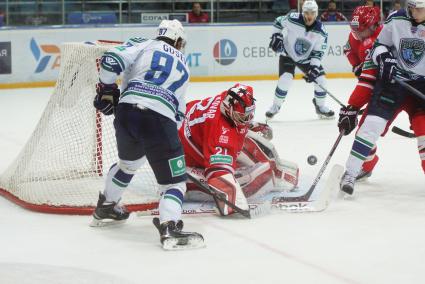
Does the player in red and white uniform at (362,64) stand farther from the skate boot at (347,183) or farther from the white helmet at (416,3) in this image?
the white helmet at (416,3)

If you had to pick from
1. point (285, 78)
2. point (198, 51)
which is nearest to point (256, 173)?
point (285, 78)

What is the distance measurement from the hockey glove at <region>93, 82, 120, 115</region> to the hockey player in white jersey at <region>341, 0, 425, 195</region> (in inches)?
57.7

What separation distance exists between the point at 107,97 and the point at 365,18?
7.79ft

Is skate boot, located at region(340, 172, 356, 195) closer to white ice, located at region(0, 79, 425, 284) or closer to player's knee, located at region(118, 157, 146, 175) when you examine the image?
white ice, located at region(0, 79, 425, 284)

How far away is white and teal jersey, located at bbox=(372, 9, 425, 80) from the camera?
Answer: 4.95 m

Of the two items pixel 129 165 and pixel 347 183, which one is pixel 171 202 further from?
pixel 347 183

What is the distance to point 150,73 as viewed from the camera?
4.07 metres

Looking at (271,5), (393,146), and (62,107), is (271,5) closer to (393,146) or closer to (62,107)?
(393,146)

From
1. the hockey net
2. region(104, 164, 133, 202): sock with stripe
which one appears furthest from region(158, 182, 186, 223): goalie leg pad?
the hockey net

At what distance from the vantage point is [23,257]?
3844 mm

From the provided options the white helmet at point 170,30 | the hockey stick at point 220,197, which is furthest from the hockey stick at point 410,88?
the white helmet at point 170,30

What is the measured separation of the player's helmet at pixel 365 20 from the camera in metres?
5.91

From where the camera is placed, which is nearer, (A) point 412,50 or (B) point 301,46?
(A) point 412,50

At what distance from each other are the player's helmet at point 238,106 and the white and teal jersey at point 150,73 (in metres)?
0.55
